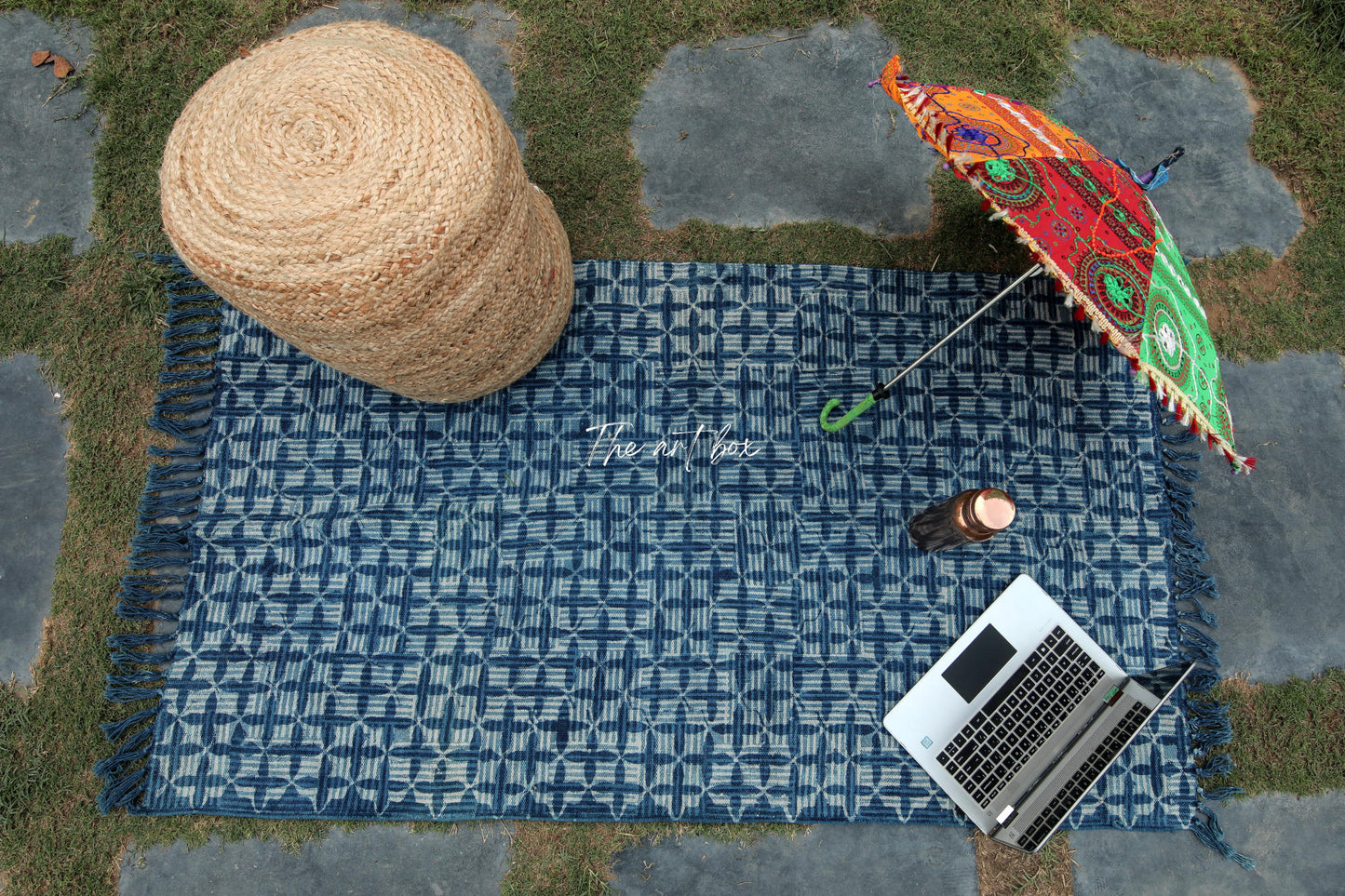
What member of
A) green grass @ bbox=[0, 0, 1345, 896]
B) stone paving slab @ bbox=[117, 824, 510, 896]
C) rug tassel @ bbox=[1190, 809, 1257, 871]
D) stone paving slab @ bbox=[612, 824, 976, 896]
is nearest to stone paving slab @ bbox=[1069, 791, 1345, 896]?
rug tassel @ bbox=[1190, 809, 1257, 871]

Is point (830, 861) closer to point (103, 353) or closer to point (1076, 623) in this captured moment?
point (1076, 623)

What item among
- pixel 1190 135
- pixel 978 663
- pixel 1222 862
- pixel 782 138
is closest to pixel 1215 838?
pixel 1222 862

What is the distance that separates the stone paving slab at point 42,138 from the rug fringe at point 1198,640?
346 centimetres

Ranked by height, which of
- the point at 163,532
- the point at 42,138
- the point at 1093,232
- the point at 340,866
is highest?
the point at 1093,232

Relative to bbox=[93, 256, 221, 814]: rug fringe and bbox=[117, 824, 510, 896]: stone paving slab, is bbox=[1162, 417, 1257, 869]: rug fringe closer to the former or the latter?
bbox=[117, 824, 510, 896]: stone paving slab

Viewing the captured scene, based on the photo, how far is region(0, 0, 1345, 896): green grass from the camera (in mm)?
2053

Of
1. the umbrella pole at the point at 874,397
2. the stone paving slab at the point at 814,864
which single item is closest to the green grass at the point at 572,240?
the stone paving slab at the point at 814,864

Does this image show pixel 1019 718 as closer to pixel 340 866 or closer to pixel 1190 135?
pixel 340 866

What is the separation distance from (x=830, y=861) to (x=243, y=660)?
5.68 ft

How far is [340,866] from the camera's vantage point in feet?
6.63

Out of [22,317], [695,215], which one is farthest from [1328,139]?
[22,317]

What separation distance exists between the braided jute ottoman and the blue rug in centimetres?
69

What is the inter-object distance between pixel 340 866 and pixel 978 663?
1850mm

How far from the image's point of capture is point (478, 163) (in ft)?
4.96
